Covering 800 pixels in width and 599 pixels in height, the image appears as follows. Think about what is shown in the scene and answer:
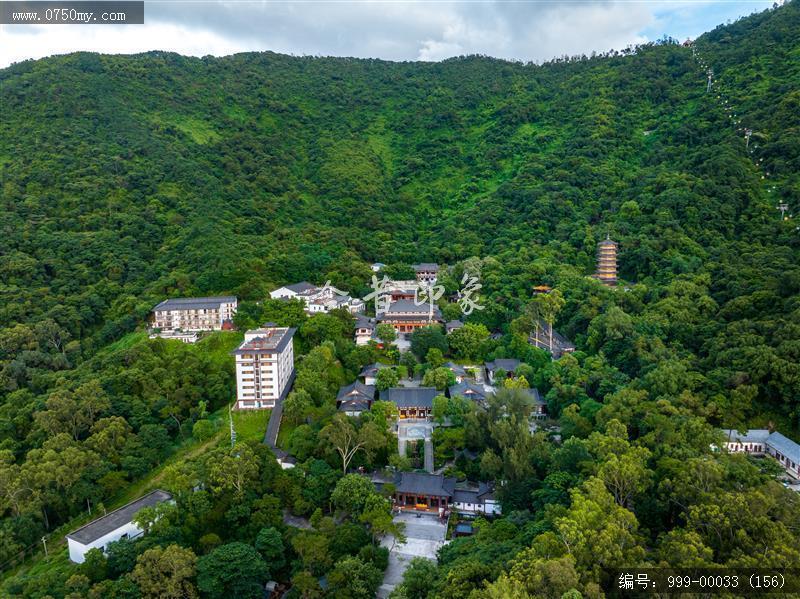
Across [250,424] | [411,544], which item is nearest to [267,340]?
[250,424]

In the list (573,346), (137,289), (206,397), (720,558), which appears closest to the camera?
(720,558)

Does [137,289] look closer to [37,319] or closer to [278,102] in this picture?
[37,319]

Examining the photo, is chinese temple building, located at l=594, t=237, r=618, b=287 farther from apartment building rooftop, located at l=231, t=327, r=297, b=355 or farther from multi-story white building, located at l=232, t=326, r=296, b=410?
multi-story white building, located at l=232, t=326, r=296, b=410

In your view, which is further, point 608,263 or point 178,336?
point 608,263

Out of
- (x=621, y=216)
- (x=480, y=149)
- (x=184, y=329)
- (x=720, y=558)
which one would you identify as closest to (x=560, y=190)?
(x=621, y=216)

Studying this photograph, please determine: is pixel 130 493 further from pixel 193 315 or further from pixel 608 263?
pixel 608 263
